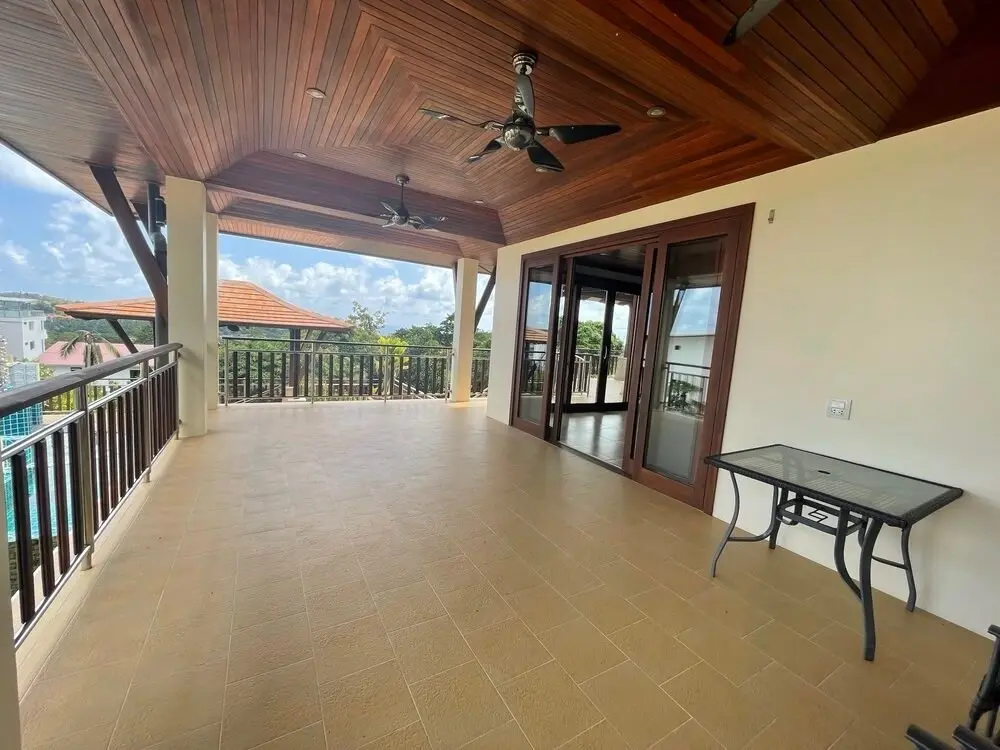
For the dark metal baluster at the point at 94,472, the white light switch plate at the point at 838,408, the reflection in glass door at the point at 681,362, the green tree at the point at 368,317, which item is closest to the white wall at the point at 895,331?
the white light switch plate at the point at 838,408

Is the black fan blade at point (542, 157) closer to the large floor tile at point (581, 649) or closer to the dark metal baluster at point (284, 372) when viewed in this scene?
the large floor tile at point (581, 649)

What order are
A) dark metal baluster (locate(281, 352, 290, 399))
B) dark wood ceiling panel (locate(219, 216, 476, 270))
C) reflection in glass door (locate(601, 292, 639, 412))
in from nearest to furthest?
dark wood ceiling panel (locate(219, 216, 476, 270))
dark metal baluster (locate(281, 352, 290, 399))
reflection in glass door (locate(601, 292, 639, 412))

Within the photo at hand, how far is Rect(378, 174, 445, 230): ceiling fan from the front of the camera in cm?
438

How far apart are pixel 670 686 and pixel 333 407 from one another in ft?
19.1

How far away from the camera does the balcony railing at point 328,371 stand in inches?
246

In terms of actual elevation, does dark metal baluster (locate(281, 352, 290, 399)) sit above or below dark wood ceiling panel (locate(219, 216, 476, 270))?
below

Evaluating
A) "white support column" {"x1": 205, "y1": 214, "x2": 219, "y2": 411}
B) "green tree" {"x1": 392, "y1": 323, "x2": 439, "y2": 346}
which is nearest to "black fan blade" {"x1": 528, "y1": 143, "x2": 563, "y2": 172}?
"white support column" {"x1": 205, "y1": 214, "x2": 219, "y2": 411}

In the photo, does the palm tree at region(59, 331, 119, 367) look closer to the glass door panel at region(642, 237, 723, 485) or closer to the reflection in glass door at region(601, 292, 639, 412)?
the glass door panel at region(642, 237, 723, 485)

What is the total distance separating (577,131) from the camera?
8.22 feet

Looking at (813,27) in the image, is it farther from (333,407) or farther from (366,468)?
(333,407)

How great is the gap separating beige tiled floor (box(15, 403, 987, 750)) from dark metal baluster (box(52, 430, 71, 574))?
247 millimetres

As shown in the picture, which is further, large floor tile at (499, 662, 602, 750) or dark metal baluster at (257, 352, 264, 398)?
dark metal baluster at (257, 352, 264, 398)

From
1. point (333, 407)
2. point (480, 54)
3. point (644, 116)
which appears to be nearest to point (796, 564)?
point (644, 116)

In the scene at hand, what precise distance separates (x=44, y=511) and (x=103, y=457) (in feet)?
Answer: 2.66
